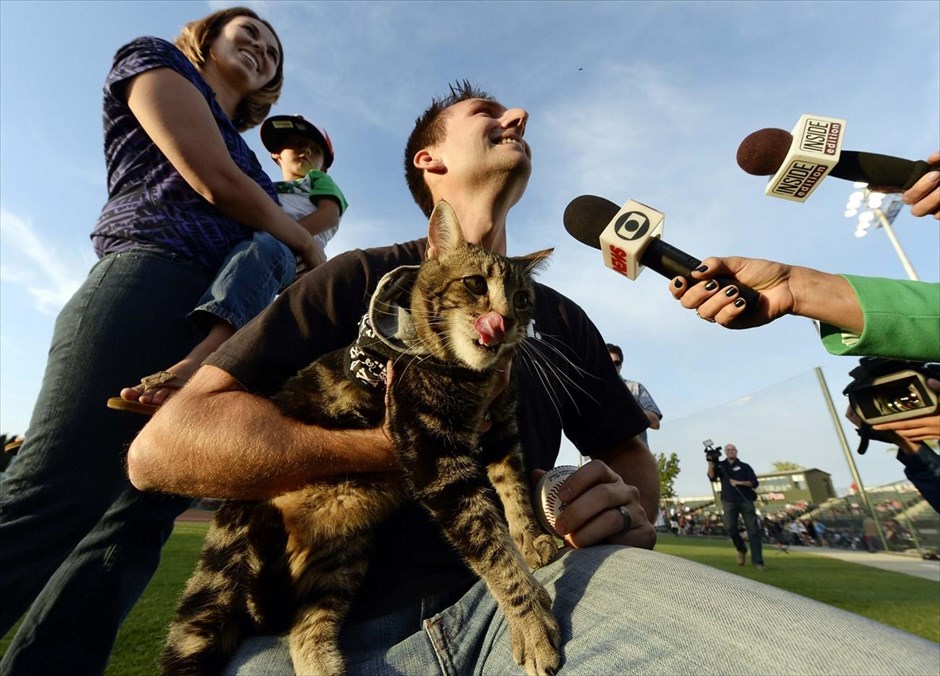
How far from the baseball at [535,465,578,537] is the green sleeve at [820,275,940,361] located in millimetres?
1320

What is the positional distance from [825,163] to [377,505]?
241 cm

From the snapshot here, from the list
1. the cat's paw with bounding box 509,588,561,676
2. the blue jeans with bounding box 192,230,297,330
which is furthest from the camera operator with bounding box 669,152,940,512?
the blue jeans with bounding box 192,230,297,330

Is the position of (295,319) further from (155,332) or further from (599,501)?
(599,501)

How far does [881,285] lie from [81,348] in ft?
11.0

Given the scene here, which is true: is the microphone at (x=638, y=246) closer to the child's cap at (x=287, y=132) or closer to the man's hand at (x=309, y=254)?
the man's hand at (x=309, y=254)

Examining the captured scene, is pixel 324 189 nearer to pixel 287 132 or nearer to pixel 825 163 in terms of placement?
pixel 287 132

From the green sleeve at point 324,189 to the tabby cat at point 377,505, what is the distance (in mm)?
1708

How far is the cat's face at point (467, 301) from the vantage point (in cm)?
198

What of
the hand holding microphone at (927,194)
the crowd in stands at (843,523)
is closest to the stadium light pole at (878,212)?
the crowd in stands at (843,523)

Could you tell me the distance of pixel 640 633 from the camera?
3.98 ft

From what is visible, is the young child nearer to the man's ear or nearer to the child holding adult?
the child holding adult

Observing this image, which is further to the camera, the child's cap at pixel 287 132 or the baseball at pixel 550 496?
the child's cap at pixel 287 132

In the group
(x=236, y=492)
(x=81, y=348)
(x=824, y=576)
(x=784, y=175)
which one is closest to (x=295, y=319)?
(x=236, y=492)

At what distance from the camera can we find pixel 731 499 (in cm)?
980
